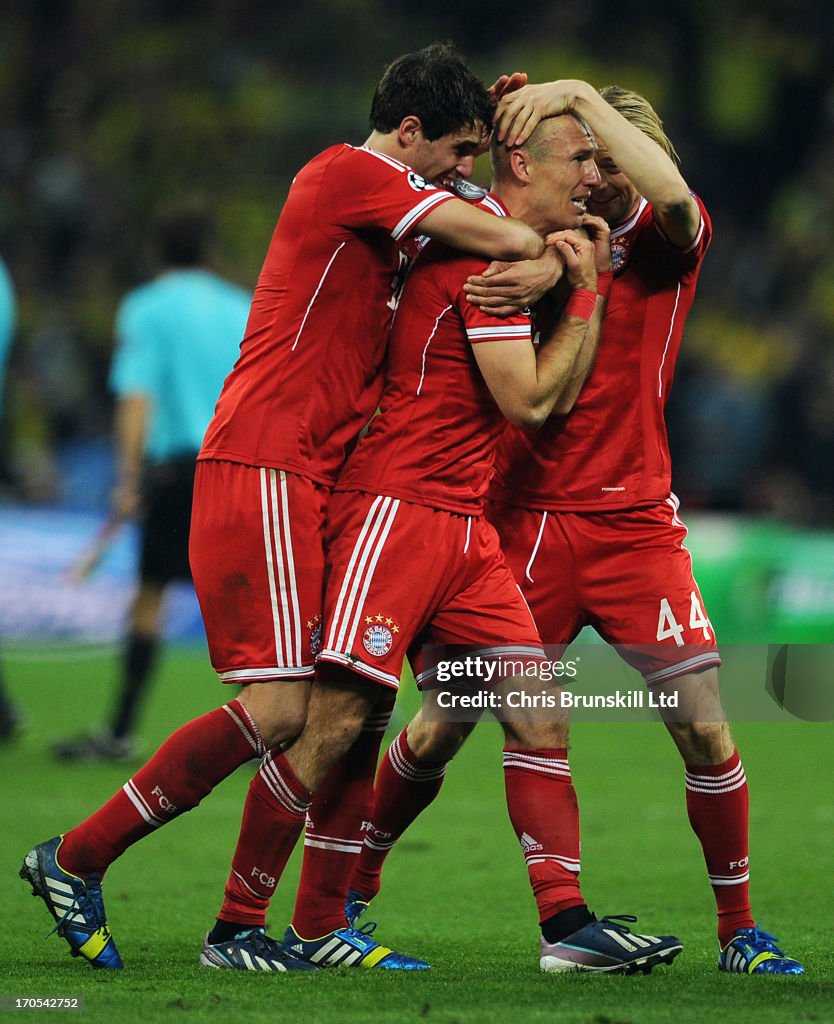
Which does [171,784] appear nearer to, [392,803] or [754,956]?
[392,803]

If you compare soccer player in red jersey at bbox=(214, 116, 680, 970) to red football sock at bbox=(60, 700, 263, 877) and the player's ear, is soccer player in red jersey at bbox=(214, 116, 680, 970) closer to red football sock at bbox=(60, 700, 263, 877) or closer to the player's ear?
red football sock at bbox=(60, 700, 263, 877)

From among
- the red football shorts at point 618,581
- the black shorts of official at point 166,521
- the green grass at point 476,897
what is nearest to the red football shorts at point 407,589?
the red football shorts at point 618,581

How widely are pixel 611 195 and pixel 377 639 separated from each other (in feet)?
4.18

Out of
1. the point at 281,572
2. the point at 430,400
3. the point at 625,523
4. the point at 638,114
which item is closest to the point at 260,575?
the point at 281,572

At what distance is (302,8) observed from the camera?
49.2ft

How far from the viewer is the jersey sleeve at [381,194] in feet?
11.4

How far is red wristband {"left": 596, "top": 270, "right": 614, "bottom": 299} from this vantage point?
3932mm

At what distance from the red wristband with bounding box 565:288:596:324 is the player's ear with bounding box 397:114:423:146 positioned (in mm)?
505

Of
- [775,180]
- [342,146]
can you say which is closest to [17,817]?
[342,146]

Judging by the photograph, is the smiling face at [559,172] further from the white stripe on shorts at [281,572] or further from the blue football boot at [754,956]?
the blue football boot at [754,956]

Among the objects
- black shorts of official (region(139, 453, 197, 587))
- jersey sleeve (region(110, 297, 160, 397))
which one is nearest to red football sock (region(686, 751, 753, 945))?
black shorts of official (region(139, 453, 197, 587))

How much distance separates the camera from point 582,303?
3719mm

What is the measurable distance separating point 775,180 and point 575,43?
7.12 ft

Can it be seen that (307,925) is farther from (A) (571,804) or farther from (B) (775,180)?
(B) (775,180)
